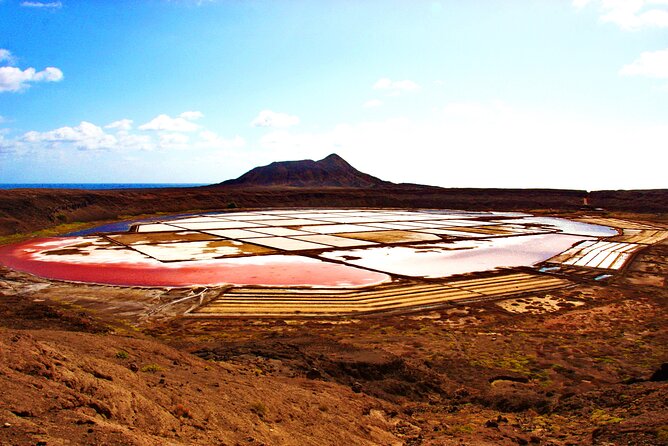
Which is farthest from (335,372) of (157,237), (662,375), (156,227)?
(156,227)

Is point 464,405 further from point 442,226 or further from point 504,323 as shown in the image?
point 442,226

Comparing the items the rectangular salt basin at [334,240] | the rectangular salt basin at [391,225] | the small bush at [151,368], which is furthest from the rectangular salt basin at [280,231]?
the small bush at [151,368]

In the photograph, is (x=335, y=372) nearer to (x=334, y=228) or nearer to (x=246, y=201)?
(x=334, y=228)

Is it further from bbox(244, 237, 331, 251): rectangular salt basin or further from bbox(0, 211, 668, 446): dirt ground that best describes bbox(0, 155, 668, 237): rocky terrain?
bbox(0, 211, 668, 446): dirt ground

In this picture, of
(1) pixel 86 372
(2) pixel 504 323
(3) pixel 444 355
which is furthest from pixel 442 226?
(1) pixel 86 372

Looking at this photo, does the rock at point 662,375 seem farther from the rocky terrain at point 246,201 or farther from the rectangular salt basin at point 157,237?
the rocky terrain at point 246,201

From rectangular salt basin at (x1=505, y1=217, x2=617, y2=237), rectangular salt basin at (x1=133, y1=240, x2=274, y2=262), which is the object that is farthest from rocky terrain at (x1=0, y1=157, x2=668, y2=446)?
rectangular salt basin at (x1=505, y1=217, x2=617, y2=237)
